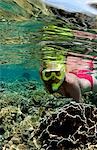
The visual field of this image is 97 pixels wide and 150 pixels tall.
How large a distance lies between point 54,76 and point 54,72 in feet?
0.12

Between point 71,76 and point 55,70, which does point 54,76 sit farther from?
point 71,76

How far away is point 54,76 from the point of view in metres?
21.2

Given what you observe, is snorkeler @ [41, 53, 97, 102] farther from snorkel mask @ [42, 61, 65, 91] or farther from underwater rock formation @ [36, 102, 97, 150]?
underwater rock formation @ [36, 102, 97, 150]

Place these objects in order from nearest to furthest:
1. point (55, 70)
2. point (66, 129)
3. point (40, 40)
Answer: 1. point (40, 40)
2. point (55, 70)
3. point (66, 129)

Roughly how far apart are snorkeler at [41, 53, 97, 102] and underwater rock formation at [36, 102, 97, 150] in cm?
13

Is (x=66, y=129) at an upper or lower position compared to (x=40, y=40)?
lower

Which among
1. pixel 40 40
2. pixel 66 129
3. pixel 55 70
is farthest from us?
pixel 66 129

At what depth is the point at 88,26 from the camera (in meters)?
21.1

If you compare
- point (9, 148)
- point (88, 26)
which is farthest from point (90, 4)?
point (9, 148)

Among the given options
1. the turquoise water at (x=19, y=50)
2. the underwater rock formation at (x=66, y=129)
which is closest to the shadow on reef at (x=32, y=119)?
the underwater rock formation at (x=66, y=129)

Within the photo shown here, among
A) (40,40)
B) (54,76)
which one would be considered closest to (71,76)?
(54,76)

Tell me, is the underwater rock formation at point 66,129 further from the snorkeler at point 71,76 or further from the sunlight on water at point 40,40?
the sunlight on water at point 40,40

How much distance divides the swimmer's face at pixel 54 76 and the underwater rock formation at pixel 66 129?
0.23 meters

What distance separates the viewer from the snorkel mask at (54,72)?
21.2 metres
